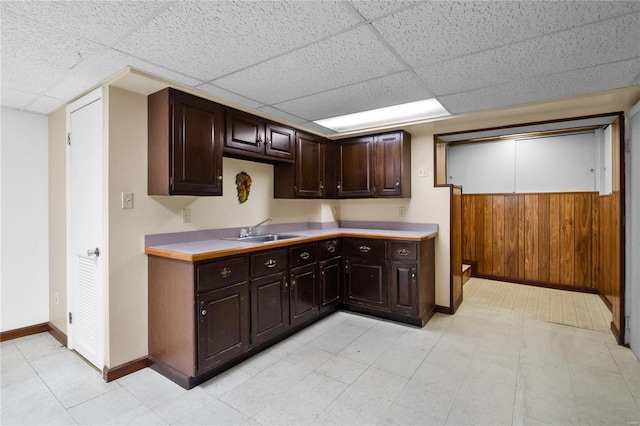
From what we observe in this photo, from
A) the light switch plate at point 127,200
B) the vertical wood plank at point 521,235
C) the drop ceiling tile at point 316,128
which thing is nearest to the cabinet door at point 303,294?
the light switch plate at point 127,200

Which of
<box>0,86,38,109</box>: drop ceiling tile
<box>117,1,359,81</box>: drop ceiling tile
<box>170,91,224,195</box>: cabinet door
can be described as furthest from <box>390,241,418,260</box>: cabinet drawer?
<box>0,86,38,109</box>: drop ceiling tile

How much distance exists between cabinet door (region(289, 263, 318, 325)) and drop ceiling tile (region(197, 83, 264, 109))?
1541 millimetres

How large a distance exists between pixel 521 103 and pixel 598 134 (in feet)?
8.78

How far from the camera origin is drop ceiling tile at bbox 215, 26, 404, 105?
5.80 feet

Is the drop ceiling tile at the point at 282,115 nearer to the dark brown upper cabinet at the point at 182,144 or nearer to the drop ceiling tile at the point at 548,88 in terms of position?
the dark brown upper cabinet at the point at 182,144

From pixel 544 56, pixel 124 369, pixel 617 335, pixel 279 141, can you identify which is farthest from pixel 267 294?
pixel 617 335

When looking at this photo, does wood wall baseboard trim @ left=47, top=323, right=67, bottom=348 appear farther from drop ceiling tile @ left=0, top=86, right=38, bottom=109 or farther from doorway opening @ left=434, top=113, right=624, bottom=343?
doorway opening @ left=434, top=113, right=624, bottom=343

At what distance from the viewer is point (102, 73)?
213 centimetres

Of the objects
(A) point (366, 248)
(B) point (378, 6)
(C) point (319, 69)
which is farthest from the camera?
(A) point (366, 248)

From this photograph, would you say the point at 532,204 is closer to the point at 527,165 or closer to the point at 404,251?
the point at 527,165

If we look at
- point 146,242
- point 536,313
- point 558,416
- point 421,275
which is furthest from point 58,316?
point 536,313

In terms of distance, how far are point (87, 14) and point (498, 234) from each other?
553 cm

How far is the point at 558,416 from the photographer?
6.16ft

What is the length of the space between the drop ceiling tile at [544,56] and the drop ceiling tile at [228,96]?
140cm
